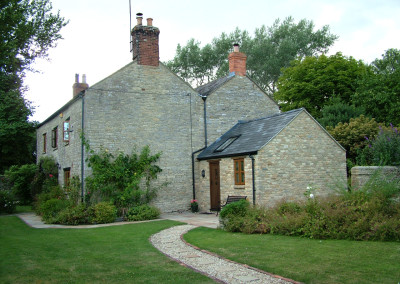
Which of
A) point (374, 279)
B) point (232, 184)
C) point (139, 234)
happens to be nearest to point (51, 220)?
point (139, 234)

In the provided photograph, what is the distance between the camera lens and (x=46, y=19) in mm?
16984

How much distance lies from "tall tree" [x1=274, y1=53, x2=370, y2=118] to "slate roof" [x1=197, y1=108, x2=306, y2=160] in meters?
13.9

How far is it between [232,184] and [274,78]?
89.5 feet

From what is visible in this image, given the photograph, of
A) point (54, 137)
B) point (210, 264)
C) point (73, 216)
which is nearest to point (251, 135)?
point (73, 216)

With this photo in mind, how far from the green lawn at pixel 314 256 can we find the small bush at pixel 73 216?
21.5 feet

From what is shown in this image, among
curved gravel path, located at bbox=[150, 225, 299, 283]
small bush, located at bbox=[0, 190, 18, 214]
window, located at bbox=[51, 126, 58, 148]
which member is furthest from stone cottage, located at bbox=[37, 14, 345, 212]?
curved gravel path, located at bbox=[150, 225, 299, 283]

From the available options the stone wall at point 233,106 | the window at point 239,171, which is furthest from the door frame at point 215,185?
the stone wall at point 233,106

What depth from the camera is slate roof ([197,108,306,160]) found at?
16.3 m

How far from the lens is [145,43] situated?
19219mm

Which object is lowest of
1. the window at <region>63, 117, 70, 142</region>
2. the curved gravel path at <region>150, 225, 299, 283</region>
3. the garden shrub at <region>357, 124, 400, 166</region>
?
the curved gravel path at <region>150, 225, 299, 283</region>

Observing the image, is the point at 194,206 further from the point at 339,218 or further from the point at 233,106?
the point at 339,218

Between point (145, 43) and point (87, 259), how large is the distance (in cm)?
1324

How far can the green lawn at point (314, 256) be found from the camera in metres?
6.43

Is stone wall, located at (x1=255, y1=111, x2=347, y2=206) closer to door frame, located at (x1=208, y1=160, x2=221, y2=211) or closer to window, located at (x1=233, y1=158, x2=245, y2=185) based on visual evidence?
window, located at (x1=233, y1=158, x2=245, y2=185)
